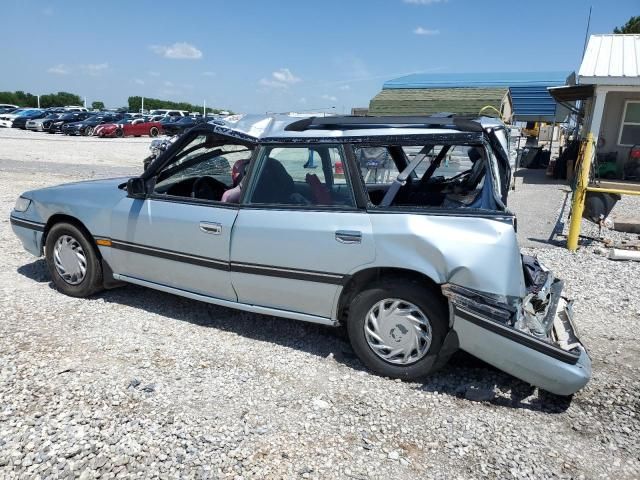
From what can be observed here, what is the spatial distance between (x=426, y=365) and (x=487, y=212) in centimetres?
108

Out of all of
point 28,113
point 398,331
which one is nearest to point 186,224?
point 398,331

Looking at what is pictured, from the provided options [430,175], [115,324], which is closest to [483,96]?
[430,175]

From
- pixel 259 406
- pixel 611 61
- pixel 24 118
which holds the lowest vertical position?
pixel 259 406

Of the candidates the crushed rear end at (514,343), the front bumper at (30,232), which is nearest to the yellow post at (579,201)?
the crushed rear end at (514,343)

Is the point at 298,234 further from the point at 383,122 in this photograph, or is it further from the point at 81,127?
the point at 81,127

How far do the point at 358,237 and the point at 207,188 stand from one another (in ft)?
5.16

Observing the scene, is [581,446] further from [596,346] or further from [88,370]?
[88,370]

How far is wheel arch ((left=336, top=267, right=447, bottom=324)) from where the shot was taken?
326cm

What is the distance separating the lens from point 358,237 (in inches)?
129

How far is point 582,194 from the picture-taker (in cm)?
729

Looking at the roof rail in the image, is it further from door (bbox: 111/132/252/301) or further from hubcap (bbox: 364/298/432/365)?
hubcap (bbox: 364/298/432/365)

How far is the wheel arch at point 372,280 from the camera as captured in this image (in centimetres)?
326

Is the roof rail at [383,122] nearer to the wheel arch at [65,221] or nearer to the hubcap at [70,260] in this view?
the wheel arch at [65,221]

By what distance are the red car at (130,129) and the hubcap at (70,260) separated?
96.0ft
